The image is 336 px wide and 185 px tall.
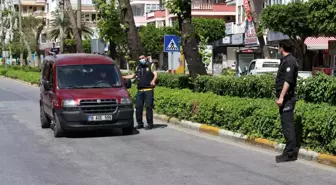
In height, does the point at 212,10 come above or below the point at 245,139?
above

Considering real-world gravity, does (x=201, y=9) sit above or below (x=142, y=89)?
above

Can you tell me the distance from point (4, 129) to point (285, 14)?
935 inches

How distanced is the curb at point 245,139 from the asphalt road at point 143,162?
6.3 inches

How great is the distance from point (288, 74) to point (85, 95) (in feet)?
17.3

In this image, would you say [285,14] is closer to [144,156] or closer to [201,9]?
[144,156]

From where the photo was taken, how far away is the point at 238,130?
40.5 ft

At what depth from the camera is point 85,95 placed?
12.9 meters

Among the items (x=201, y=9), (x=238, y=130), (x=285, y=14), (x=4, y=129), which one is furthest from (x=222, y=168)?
(x=201, y=9)

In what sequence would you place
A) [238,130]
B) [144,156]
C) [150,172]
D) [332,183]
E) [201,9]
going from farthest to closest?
[201,9] → [238,130] → [144,156] → [150,172] → [332,183]

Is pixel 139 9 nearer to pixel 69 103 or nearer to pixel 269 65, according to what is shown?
pixel 269 65

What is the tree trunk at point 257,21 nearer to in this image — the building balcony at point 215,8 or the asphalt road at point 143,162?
the building balcony at point 215,8

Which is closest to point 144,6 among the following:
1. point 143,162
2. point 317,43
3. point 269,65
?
point 317,43

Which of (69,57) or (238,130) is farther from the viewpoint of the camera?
(69,57)

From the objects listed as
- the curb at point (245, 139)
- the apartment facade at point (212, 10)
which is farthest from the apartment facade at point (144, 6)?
the curb at point (245, 139)
